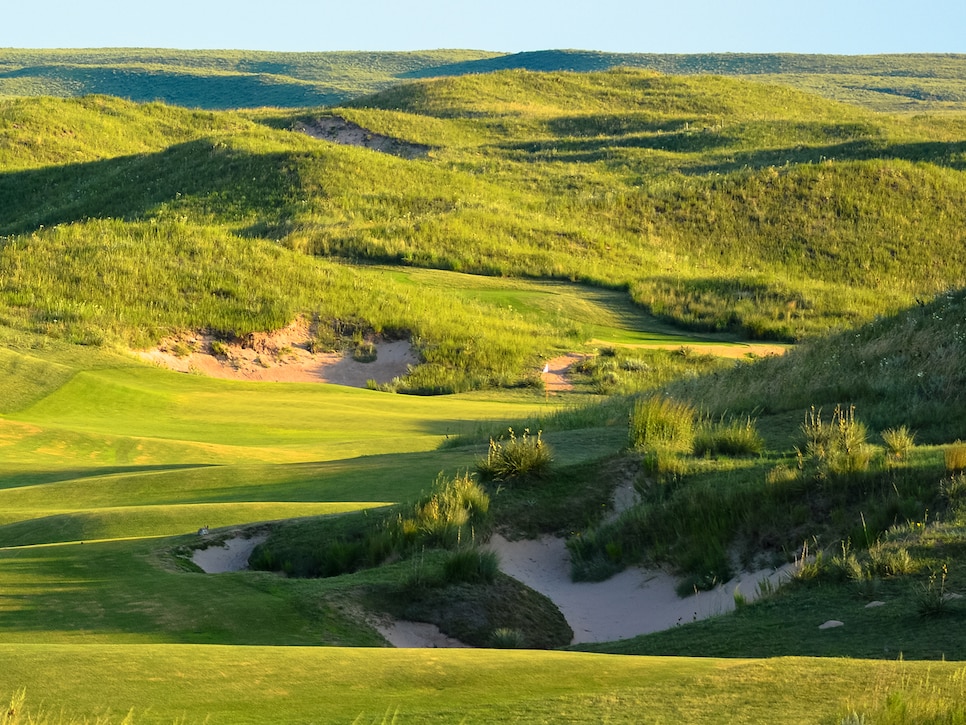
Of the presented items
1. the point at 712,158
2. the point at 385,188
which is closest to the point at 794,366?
the point at 385,188

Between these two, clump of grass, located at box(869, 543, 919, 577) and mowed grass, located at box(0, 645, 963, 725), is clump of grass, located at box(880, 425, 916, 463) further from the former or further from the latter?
mowed grass, located at box(0, 645, 963, 725)

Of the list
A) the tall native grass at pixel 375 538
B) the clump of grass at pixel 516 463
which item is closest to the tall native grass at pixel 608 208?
the clump of grass at pixel 516 463

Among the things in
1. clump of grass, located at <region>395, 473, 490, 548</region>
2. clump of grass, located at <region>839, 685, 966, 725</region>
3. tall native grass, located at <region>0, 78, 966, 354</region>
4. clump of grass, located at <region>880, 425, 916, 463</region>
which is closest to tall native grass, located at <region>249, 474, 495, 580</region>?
clump of grass, located at <region>395, 473, 490, 548</region>

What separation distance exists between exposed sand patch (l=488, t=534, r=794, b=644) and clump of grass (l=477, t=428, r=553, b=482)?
0.76 meters

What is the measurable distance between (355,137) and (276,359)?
42.3m

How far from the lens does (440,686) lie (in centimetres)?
552

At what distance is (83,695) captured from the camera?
5141mm

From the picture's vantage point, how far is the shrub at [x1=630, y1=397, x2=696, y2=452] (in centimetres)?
1195

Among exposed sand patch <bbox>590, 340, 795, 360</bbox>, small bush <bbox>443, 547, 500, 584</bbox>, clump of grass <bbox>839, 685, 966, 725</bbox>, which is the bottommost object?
exposed sand patch <bbox>590, 340, 795, 360</bbox>

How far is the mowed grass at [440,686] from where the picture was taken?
16.5ft

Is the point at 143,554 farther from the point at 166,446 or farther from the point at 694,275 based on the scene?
the point at 694,275

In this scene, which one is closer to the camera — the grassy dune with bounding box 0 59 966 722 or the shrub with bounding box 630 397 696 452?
the grassy dune with bounding box 0 59 966 722

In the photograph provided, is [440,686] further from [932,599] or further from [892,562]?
[892,562]

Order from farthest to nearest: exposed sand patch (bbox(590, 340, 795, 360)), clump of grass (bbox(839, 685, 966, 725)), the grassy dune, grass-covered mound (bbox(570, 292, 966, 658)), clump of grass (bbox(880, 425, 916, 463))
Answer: exposed sand patch (bbox(590, 340, 795, 360)), clump of grass (bbox(880, 425, 916, 463)), grass-covered mound (bbox(570, 292, 966, 658)), the grassy dune, clump of grass (bbox(839, 685, 966, 725))
